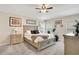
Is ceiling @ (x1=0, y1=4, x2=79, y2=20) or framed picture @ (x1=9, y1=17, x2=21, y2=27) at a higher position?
ceiling @ (x1=0, y1=4, x2=79, y2=20)

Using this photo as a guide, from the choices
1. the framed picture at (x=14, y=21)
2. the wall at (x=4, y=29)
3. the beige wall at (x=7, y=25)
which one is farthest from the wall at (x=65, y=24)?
the wall at (x=4, y=29)

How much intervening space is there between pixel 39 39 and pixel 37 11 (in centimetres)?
61

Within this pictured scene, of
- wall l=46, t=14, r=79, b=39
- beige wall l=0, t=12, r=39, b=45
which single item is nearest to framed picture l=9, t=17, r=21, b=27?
beige wall l=0, t=12, r=39, b=45

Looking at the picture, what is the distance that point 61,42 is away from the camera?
6.98ft

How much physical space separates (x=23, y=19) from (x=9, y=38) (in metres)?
0.50

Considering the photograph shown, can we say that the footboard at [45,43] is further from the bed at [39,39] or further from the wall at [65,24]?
the wall at [65,24]

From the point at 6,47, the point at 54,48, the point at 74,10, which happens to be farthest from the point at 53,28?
the point at 6,47

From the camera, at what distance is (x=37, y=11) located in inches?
83.0

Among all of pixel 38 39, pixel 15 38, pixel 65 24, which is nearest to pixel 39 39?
pixel 38 39

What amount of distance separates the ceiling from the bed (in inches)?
12.9

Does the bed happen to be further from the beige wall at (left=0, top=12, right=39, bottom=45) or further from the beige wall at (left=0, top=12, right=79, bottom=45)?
the beige wall at (left=0, top=12, right=39, bottom=45)

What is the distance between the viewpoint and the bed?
2.18 m
